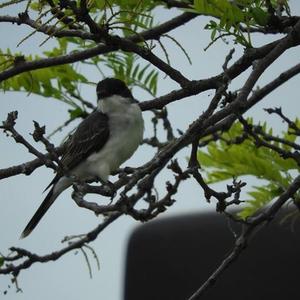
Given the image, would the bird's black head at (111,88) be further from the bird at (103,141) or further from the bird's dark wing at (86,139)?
the bird's dark wing at (86,139)

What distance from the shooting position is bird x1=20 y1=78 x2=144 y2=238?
8.33m

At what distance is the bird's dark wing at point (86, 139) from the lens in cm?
848

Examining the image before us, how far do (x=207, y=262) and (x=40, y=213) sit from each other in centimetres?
284

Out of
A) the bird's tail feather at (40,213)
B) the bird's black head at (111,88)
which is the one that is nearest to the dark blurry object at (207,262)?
the bird's tail feather at (40,213)

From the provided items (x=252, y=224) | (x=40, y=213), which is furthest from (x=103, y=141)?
(x=252, y=224)

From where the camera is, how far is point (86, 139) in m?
8.62

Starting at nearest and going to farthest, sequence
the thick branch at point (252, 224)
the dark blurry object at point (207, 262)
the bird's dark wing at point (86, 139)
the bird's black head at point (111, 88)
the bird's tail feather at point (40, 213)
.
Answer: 1. the thick branch at point (252, 224)
2. the bird's black head at point (111, 88)
3. the bird's dark wing at point (86, 139)
4. the bird's tail feather at point (40, 213)
5. the dark blurry object at point (207, 262)

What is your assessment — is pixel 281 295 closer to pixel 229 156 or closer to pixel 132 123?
pixel 132 123

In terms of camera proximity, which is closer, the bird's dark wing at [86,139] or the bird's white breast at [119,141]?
the bird's white breast at [119,141]

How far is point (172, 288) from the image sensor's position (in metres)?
11.1

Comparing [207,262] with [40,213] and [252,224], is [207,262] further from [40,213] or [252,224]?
[252,224]

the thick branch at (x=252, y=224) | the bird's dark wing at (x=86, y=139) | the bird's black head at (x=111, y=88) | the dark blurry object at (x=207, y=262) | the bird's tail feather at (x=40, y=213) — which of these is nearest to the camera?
the thick branch at (x=252, y=224)

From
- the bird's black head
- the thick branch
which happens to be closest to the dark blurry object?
the bird's black head

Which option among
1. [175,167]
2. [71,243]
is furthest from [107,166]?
[175,167]
